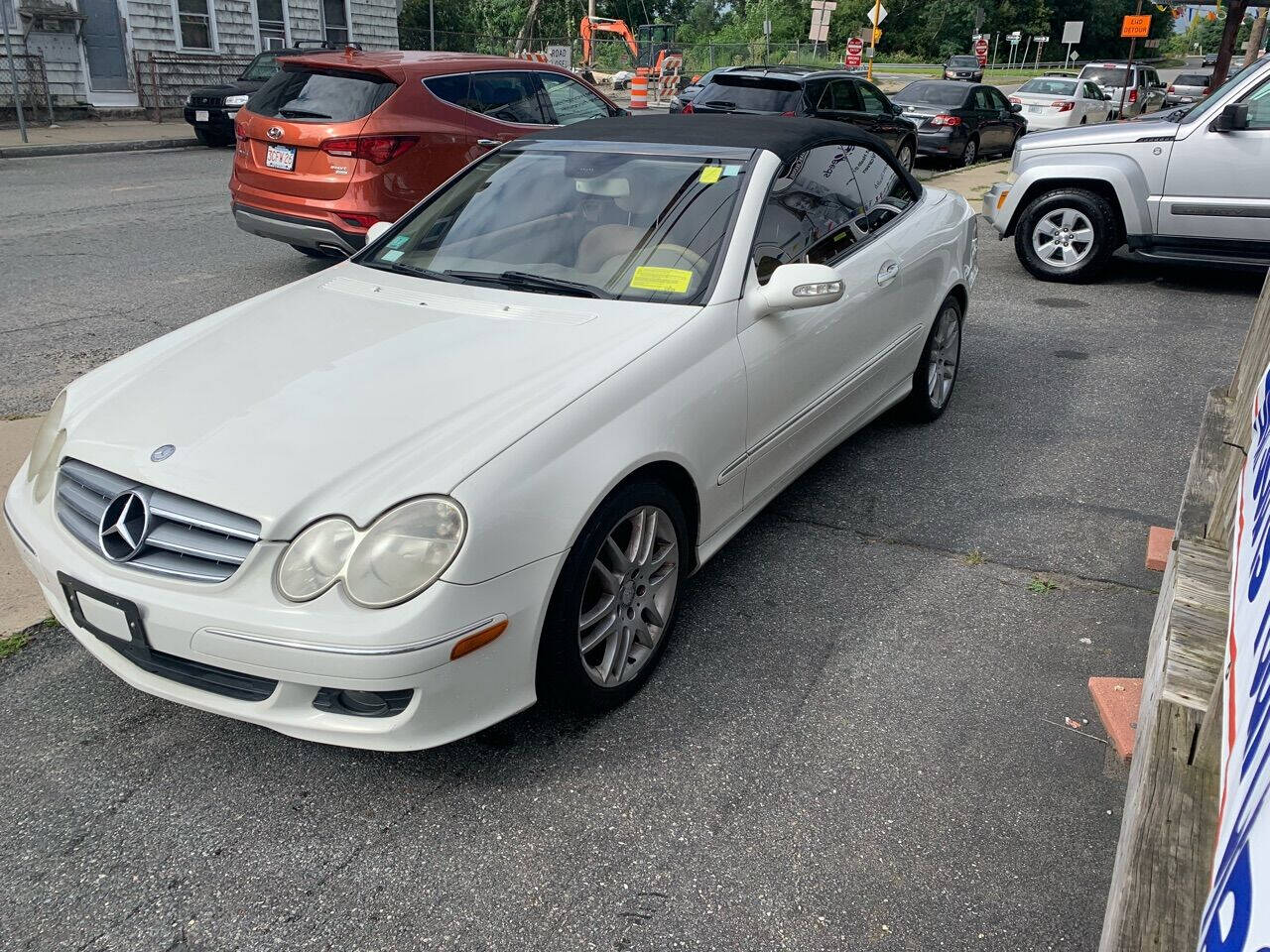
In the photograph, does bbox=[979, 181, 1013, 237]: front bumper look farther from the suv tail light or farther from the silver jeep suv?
the suv tail light

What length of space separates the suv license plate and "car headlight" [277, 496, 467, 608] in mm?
5860

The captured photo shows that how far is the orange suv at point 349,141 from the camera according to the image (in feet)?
24.1

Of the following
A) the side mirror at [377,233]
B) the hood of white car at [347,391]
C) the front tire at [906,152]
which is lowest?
the front tire at [906,152]

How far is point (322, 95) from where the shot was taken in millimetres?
7730

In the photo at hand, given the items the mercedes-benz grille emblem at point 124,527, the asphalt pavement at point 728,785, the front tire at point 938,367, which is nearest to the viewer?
the asphalt pavement at point 728,785

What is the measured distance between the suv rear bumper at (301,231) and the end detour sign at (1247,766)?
6.35 meters

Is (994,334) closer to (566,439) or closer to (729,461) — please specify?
(729,461)

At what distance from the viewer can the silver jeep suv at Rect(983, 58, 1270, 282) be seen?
7.88 m

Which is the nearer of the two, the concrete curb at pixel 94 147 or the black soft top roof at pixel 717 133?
the black soft top roof at pixel 717 133

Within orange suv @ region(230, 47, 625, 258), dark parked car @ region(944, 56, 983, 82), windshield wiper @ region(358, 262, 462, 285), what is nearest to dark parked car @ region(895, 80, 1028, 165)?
orange suv @ region(230, 47, 625, 258)

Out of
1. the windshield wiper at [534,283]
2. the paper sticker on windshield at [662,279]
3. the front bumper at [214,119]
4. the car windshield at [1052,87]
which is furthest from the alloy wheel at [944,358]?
the car windshield at [1052,87]

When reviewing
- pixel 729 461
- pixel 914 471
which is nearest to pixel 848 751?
pixel 729 461

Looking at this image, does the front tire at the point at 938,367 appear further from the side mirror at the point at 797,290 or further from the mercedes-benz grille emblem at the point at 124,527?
the mercedes-benz grille emblem at the point at 124,527

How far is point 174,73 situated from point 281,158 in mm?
16765
